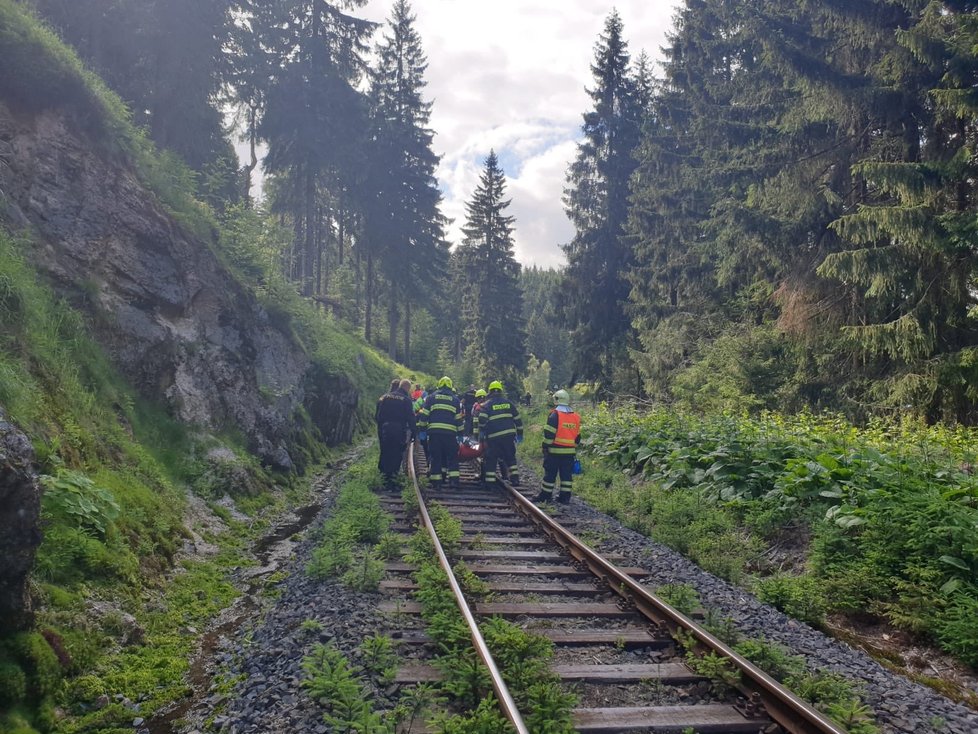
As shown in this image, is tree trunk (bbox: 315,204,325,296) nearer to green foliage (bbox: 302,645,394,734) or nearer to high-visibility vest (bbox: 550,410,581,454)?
high-visibility vest (bbox: 550,410,581,454)

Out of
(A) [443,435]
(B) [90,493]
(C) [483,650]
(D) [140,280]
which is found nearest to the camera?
(C) [483,650]

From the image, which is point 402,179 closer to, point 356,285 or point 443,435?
point 356,285

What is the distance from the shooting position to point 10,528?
408cm

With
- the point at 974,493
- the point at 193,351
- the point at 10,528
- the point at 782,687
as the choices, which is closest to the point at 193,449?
the point at 193,351

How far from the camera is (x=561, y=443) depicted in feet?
36.5

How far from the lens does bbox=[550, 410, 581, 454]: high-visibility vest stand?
36.0ft

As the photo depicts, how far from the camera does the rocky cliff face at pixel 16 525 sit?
4.04 metres

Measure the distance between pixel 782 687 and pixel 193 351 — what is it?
10540 mm

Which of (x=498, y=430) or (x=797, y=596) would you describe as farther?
(x=498, y=430)

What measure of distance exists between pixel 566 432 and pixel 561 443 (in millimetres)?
239

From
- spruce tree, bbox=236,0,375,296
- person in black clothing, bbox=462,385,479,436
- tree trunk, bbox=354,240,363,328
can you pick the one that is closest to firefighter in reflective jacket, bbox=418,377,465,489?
person in black clothing, bbox=462,385,479,436

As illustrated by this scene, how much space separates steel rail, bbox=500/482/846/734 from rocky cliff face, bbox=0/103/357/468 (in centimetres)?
709

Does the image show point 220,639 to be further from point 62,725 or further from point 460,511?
point 460,511

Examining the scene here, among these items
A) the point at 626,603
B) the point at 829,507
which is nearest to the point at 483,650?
the point at 626,603
